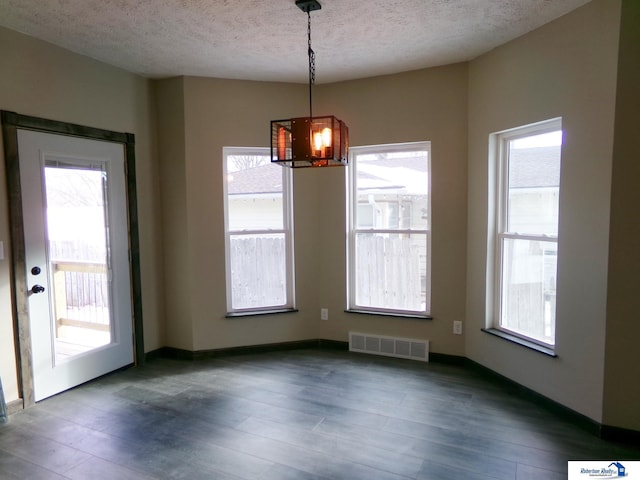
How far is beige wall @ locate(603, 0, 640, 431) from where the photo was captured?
7.63ft

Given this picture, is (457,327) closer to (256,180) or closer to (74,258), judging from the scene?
(256,180)

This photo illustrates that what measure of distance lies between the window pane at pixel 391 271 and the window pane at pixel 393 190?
5.9 inches

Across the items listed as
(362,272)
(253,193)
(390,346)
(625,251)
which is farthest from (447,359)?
(253,193)

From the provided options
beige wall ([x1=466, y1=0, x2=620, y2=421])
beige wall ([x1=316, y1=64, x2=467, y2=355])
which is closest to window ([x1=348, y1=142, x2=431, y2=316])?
beige wall ([x1=316, y1=64, x2=467, y2=355])

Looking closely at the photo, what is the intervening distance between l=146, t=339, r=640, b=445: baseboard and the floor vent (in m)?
0.09

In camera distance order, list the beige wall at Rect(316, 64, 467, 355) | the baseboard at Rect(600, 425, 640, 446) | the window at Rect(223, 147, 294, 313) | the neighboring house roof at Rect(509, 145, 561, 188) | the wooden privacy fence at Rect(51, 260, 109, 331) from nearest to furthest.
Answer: the baseboard at Rect(600, 425, 640, 446), the neighboring house roof at Rect(509, 145, 561, 188), the wooden privacy fence at Rect(51, 260, 109, 331), the beige wall at Rect(316, 64, 467, 355), the window at Rect(223, 147, 294, 313)

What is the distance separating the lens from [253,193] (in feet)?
13.4

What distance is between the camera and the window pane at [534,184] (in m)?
2.93

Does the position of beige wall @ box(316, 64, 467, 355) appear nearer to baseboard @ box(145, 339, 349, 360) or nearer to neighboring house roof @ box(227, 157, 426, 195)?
neighboring house roof @ box(227, 157, 426, 195)

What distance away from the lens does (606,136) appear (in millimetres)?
2424

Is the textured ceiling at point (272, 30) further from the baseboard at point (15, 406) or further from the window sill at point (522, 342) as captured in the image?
the baseboard at point (15, 406)

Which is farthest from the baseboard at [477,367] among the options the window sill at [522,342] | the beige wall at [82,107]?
the beige wall at [82,107]

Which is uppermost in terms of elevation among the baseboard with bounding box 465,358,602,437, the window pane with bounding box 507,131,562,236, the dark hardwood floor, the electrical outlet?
the window pane with bounding box 507,131,562,236

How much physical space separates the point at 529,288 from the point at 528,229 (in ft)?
1.56
